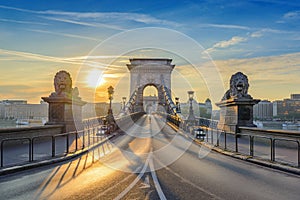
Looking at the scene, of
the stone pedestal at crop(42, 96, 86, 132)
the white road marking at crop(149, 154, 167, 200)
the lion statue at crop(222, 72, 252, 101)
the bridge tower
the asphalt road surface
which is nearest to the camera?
the white road marking at crop(149, 154, 167, 200)

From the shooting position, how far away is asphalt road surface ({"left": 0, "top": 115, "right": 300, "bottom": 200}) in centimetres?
781

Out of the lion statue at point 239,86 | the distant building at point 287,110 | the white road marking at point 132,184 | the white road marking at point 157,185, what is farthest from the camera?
the distant building at point 287,110

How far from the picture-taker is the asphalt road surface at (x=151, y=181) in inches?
307

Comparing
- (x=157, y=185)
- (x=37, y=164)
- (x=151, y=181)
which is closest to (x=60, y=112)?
(x=37, y=164)

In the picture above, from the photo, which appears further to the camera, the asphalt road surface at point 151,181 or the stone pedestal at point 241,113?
the stone pedestal at point 241,113

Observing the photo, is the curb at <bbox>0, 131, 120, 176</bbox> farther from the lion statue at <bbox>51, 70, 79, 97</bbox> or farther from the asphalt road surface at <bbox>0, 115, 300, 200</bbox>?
the lion statue at <bbox>51, 70, 79, 97</bbox>

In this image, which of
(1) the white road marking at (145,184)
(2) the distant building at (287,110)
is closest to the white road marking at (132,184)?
(1) the white road marking at (145,184)

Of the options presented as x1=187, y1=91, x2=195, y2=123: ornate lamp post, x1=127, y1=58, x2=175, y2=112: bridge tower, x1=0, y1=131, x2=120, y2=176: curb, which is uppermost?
x1=127, y1=58, x2=175, y2=112: bridge tower

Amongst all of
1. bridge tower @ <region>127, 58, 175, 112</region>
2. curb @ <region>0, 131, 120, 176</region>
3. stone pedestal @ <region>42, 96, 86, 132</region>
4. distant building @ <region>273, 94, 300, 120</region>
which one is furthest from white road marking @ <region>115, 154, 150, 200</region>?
bridge tower @ <region>127, 58, 175, 112</region>

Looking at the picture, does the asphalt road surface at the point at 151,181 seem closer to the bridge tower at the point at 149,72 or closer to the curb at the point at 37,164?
the curb at the point at 37,164

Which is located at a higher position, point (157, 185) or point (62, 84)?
point (62, 84)

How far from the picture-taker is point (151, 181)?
9.34 m

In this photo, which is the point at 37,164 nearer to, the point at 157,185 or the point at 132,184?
the point at 132,184

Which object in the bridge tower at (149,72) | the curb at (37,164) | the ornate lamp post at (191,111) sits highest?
the bridge tower at (149,72)
